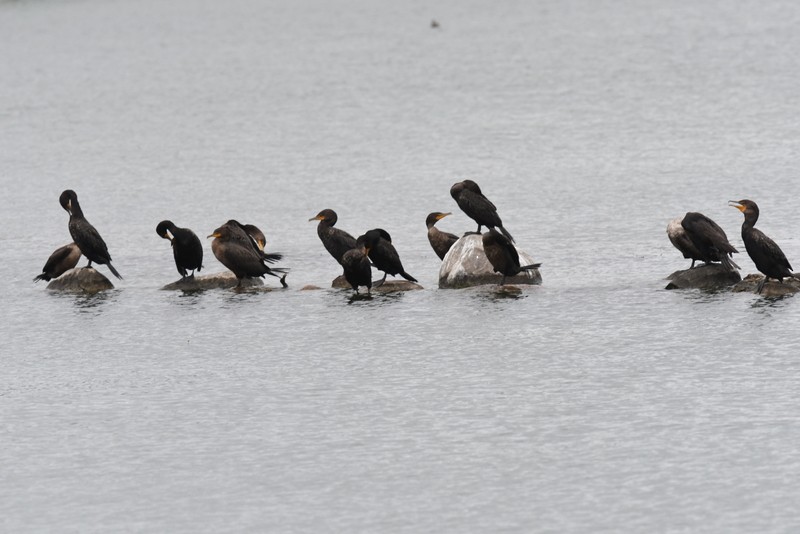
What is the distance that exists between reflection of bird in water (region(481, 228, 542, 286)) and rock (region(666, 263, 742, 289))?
272cm

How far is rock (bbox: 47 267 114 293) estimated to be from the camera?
26484 millimetres

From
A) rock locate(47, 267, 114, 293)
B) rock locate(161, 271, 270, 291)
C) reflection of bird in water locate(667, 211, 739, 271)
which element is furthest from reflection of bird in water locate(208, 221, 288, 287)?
reflection of bird in water locate(667, 211, 739, 271)

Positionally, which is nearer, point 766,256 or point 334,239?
point 766,256

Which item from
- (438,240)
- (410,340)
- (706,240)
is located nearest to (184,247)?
(438,240)

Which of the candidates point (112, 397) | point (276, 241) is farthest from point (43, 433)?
point (276, 241)

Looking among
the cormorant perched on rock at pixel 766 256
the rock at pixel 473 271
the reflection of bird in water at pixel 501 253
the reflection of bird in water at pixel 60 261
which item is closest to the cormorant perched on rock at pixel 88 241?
the reflection of bird in water at pixel 60 261

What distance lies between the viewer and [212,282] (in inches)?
1025

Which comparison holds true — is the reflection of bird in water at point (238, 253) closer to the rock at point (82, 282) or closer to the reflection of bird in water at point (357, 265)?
the reflection of bird in water at point (357, 265)

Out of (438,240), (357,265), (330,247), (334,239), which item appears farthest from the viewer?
(438,240)

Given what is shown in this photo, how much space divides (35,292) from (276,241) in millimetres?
6902

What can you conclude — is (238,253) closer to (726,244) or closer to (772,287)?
(726,244)

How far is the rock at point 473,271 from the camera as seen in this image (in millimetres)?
24766

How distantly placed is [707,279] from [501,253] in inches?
140

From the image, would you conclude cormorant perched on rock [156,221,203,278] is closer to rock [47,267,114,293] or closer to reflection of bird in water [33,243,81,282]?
rock [47,267,114,293]
